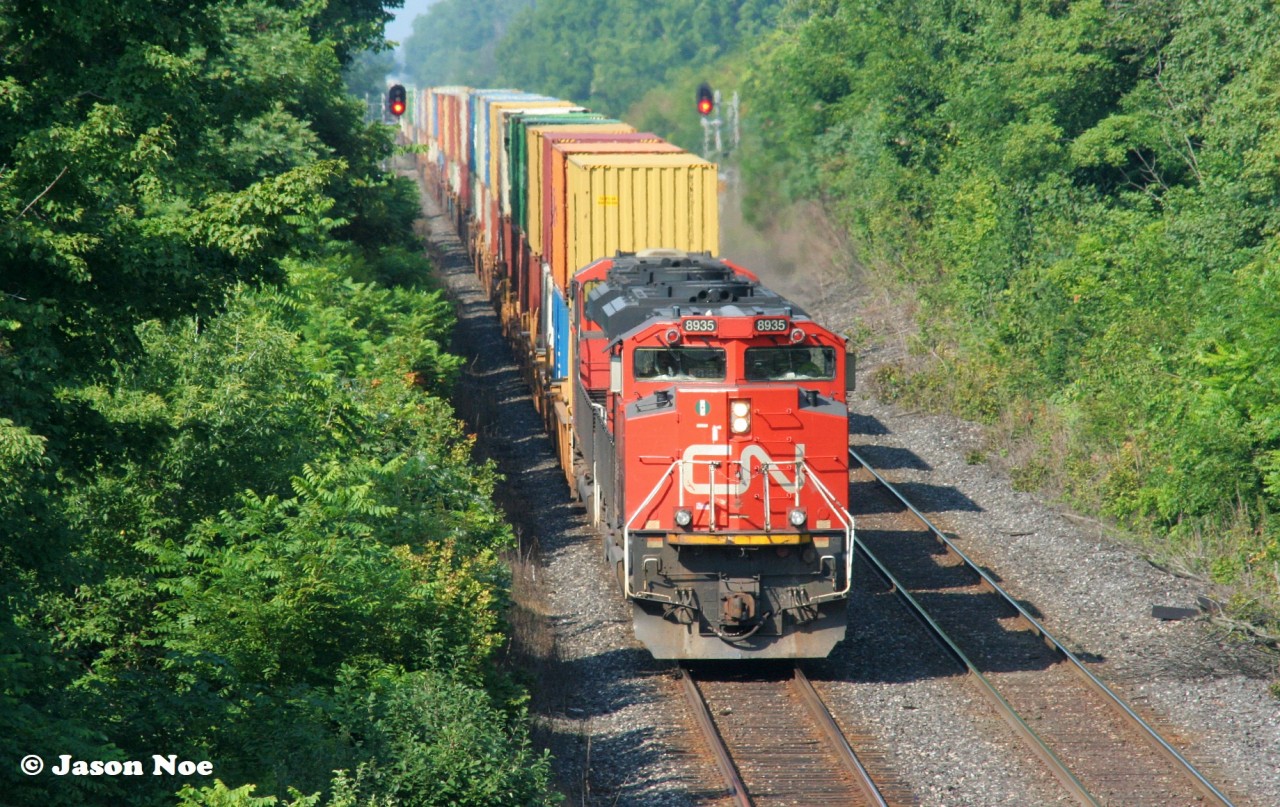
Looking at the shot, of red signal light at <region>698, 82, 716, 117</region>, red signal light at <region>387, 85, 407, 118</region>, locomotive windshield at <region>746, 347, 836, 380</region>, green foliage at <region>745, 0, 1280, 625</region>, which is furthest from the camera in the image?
red signal light at <region>387, 85, 407, 118</region>

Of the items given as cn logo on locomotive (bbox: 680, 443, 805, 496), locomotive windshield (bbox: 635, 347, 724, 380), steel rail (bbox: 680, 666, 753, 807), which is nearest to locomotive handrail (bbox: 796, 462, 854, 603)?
cn logo on locomotive (bbox: 680, 443, 805, 496)

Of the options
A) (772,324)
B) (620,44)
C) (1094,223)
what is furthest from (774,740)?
(620,44)

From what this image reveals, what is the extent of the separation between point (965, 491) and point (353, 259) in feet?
45.3

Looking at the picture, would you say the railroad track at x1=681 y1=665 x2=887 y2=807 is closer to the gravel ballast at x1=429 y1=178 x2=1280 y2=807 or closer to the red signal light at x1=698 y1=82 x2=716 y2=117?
the gravel ballast at x1=429 y1=178 x2=1280 y2=807

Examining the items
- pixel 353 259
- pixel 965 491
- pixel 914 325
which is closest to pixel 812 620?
pixel 965 491

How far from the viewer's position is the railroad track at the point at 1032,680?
11680mm

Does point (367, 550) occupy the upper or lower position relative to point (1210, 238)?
lower

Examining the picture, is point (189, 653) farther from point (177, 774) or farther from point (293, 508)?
point (293, 508)

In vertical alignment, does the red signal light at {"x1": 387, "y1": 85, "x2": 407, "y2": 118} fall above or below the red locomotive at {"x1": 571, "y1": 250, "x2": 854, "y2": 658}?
above

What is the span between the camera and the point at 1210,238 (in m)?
24.3

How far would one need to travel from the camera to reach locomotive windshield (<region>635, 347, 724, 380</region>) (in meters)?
13.6

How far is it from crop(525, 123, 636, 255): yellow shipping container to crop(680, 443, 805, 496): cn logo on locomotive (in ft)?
40.8

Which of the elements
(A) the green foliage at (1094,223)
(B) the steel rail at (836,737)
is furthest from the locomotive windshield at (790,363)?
(A) the green foliage at (1094,223)

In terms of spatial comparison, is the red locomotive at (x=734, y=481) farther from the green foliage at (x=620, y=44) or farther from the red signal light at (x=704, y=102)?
the green foliage at (x=620, y=44)
